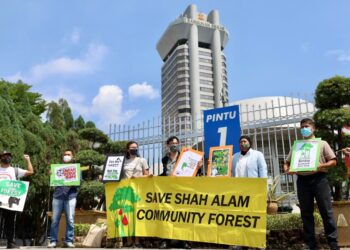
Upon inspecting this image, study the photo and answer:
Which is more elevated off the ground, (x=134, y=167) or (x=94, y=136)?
(x=94, y=136)

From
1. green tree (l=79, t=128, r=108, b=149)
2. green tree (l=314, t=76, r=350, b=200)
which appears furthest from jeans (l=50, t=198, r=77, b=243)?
green tree (l=79, t=128, r=108, b=149)

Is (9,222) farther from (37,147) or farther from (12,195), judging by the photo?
(37,147)

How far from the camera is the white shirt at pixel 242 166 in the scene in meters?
5.79

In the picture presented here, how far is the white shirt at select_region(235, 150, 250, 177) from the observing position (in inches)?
228

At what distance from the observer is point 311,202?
201 inches

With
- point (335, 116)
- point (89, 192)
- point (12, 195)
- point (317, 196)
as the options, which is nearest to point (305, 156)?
point (317, 196)

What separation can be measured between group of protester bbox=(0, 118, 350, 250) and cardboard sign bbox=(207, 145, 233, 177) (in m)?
0.37

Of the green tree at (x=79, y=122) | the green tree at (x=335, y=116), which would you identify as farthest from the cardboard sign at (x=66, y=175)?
the green tree at (x=79, y=122)

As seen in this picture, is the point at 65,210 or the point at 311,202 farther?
the point at 65,210

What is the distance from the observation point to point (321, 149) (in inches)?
204

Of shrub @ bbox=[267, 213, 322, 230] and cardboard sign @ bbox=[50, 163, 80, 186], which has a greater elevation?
cardboard sign @ bbox=[50, 163, 80, 186]

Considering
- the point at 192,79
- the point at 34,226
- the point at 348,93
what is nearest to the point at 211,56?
the point at 192,79

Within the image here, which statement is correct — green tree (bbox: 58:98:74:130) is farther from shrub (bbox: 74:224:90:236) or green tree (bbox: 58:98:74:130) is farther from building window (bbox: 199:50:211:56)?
building window (bbox: 199:50:211:56)

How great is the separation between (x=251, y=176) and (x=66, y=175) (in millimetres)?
3235
